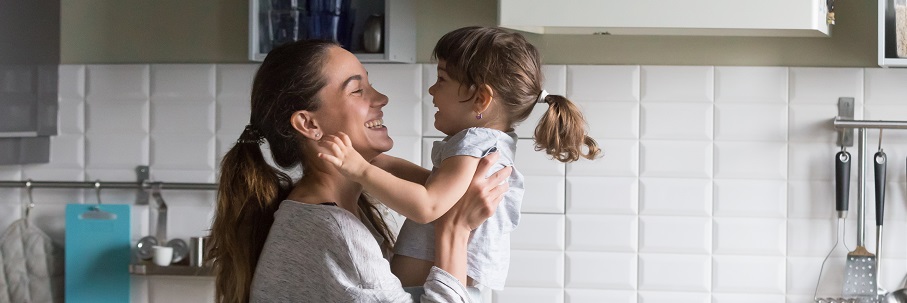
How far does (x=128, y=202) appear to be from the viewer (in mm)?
2770

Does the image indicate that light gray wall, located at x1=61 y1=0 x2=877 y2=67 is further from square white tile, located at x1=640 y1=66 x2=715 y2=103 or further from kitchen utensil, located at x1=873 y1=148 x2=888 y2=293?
kitchen utensil, located at x1=873 y1=148 x2=888 y2=293

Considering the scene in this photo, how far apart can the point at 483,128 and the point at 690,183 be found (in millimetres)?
1008

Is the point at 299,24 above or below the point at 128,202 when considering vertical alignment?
above

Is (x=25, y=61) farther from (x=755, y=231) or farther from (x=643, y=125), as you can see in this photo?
(x=755, y=231)

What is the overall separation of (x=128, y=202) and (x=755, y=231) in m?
1.51

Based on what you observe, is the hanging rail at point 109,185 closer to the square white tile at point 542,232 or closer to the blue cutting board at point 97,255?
the blue cutting board at point 97,255

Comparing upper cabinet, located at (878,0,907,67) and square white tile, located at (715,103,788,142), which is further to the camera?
square white tile, located at (715,103,788,142)

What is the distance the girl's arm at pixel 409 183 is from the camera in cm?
147

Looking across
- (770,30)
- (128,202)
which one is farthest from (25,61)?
(770,30)

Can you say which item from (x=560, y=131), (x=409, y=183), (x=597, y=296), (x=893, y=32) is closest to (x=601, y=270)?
(x=597, y=296)

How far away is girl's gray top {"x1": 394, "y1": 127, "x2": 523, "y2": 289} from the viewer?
165 centimetres

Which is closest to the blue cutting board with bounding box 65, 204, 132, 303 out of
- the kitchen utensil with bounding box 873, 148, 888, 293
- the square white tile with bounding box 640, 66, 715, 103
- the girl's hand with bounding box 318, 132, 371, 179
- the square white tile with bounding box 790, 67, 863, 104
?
the square white tile with bounding box 640, 66, 715, 103

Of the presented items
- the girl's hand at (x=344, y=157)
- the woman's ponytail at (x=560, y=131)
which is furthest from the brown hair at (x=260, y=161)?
the woman's ponytail at (x=560, y=131)

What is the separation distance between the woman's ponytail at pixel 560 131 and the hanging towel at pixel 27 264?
1.52m
